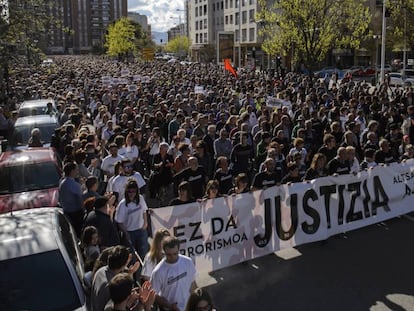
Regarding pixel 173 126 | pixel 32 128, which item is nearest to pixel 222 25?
pixel 173 126

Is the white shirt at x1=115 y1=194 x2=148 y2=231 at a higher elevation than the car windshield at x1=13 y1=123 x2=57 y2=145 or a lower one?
lower

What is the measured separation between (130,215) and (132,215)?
3 centimetres

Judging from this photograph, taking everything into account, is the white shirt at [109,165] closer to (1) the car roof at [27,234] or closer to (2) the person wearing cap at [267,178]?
(2) the person wearing cap at [267,178]

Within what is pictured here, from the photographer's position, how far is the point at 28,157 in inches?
383

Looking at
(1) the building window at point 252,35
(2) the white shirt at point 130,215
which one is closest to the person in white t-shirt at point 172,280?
(2) the white shirt at point 130,215

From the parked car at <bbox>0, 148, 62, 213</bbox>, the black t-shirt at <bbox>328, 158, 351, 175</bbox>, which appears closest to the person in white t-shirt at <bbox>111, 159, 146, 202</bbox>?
the parked car at <bbox>0, 148, 62, 213</bbox>

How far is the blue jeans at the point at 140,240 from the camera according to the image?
702 cm

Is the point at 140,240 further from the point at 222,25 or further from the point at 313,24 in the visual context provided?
the point at 222,25

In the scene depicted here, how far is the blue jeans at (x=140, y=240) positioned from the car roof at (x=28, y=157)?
335 cm

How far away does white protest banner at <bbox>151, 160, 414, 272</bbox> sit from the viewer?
7.20 meters

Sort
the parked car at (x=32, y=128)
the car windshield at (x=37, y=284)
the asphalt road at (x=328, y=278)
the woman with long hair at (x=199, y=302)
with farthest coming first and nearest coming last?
the parked car at (x=32, y=128) < the asphalt road at (x=328, y=278) < the car windshield at (x=37, y=284) < the woman with long hair at (x=199, y=302)

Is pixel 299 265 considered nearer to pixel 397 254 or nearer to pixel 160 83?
pixel 397 254

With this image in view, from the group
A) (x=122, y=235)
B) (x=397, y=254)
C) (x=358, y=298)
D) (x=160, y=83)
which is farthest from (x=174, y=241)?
(x=160, y=83)

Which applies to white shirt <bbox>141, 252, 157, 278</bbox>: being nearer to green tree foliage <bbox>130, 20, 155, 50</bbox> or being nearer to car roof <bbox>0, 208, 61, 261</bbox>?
car roof <bbox>0, 208, 61, 261</bbox>
